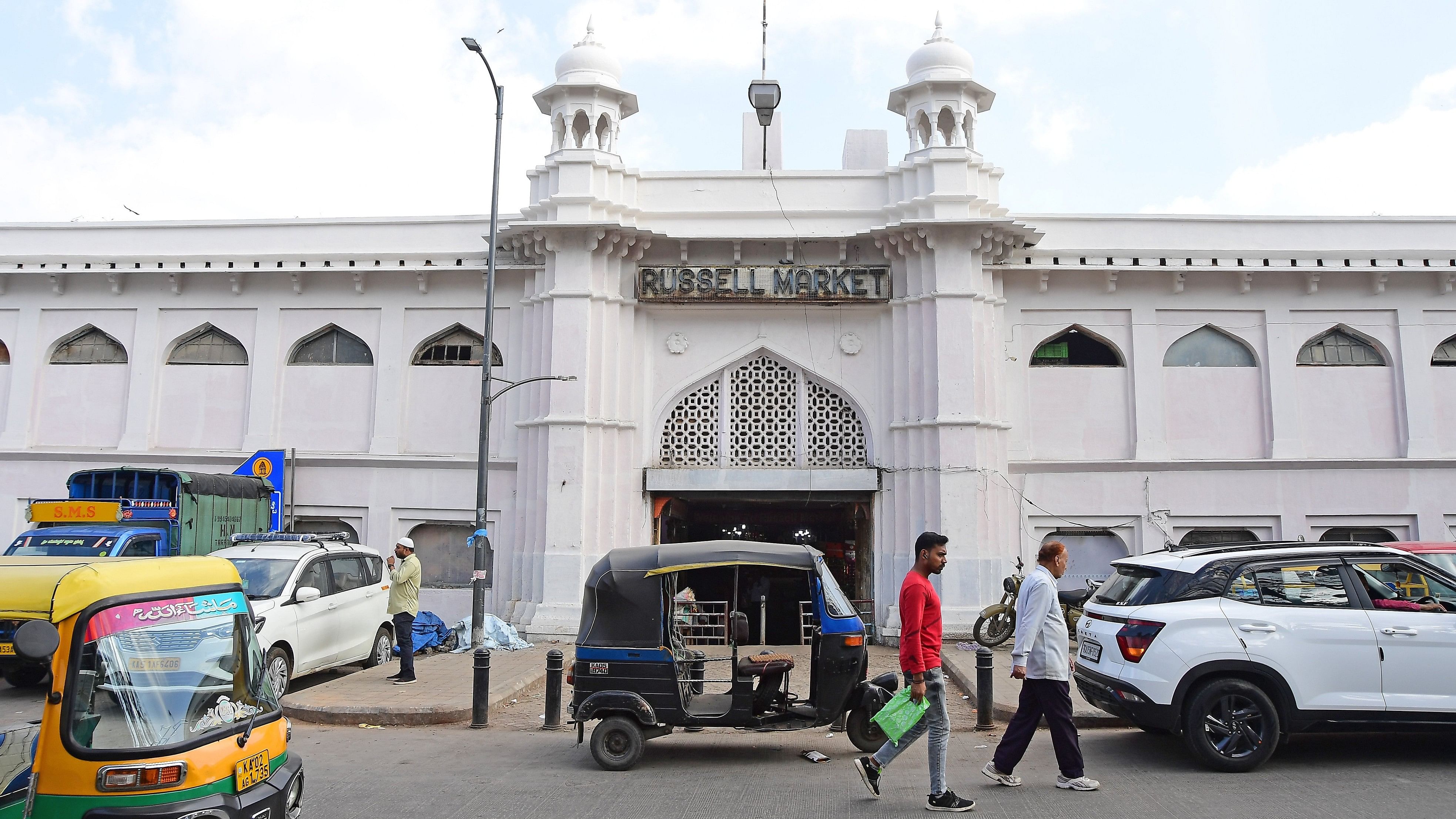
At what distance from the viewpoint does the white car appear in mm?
10070

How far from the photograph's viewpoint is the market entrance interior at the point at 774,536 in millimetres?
13945

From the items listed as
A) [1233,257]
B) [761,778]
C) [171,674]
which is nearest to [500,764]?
[761,778]

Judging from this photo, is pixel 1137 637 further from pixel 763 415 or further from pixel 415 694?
pixel 763 415

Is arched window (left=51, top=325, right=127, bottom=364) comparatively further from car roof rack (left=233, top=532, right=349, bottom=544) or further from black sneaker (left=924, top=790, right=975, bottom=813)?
black sneaker (left=924, top=790, right=975, bottom=813)

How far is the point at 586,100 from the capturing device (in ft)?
52.1

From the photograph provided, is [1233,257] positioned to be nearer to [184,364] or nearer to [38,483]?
[184,364]

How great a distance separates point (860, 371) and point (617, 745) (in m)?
9.51

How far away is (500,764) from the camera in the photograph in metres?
7.40

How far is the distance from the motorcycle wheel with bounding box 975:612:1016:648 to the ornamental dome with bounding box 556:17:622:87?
10.3 metres

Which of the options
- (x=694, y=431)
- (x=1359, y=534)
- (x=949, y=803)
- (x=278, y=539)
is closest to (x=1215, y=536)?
(x=1359, y=534)

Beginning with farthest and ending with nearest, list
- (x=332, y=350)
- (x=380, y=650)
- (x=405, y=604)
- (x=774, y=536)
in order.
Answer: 1. (x=774, y=536)
2. (x=332, y=350)
3. (x=380, y=650)
4. (x=405, y=604)

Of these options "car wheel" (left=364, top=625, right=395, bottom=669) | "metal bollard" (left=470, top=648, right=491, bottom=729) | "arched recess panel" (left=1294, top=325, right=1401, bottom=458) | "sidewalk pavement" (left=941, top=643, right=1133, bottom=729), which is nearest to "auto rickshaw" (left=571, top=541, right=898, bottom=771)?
"sidewalk pavement" (left=941, top=643, right=1133, bottom=729)

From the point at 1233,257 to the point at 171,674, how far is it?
1603 cm

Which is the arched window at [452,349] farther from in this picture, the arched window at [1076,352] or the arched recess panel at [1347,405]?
the arched recess panel at [1347,405]
